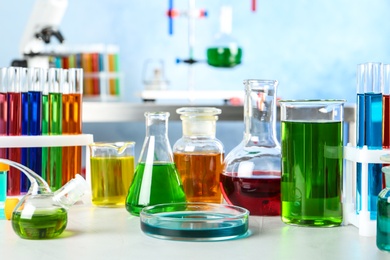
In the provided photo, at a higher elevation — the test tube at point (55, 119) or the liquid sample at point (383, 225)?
the test tube at point (55, 119)

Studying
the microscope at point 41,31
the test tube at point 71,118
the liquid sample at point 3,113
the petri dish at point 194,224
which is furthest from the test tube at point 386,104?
the microscope at point 41,31

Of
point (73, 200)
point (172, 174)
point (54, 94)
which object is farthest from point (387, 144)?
point (54, 94)

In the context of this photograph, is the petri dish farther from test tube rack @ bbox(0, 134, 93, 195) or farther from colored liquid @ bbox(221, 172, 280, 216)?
test tube rack @ bbox(0, 134, 93, 195)

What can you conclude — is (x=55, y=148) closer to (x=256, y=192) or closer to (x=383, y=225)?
(x=256, y=192)

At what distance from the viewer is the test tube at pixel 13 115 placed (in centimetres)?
139

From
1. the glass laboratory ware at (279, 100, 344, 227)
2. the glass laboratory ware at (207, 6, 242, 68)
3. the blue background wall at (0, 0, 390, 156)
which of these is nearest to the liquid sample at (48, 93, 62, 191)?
the glass laboratory ware at (279, 100, 344, 227)

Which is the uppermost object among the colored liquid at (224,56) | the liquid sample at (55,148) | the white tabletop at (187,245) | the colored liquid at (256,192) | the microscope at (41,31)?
the microscope at (41,31)

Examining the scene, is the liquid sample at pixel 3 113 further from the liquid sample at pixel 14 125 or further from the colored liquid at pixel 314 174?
the colored liquid at pixel 314 174

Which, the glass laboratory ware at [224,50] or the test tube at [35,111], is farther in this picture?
the glass laboratory ware at [224,50]

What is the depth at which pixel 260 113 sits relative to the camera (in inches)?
50.5

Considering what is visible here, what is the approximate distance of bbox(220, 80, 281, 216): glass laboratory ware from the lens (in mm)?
1257

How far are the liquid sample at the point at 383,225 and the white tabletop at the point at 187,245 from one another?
0.04 feet

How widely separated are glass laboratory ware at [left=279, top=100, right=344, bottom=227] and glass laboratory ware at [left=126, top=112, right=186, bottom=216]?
7.8 inches

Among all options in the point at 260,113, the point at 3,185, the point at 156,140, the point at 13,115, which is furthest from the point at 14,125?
the point at 260,113
